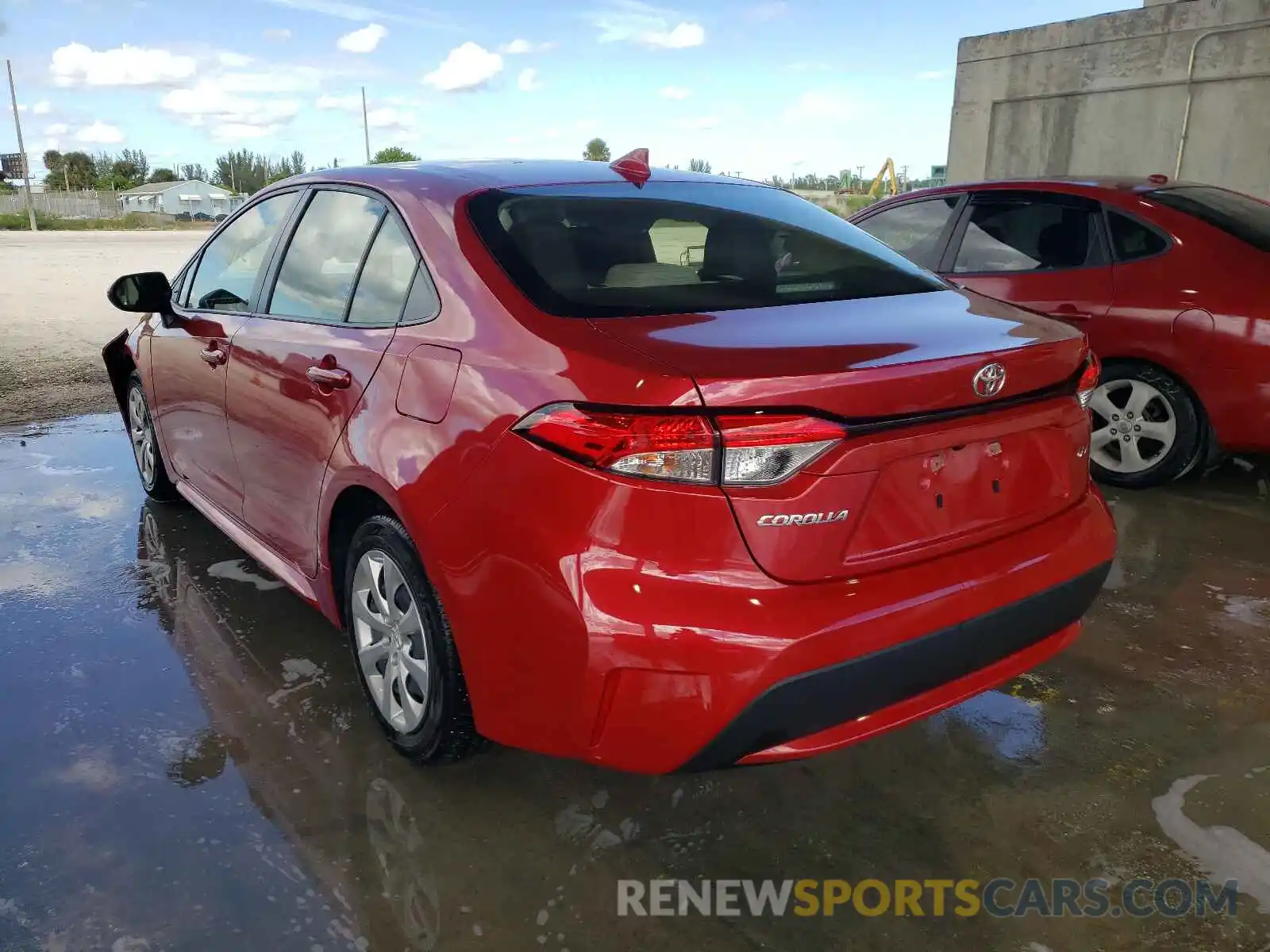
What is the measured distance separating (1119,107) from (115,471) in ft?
37.6

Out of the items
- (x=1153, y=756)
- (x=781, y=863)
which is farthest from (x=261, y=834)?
(x=1153, y=756)

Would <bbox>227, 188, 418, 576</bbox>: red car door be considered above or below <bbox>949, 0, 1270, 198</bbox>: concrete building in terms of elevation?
below

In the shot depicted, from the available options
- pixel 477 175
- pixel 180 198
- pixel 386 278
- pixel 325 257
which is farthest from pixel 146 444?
pixel 180 198

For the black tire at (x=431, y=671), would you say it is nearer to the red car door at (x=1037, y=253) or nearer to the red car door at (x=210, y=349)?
the red car door at (x=210, y=349)

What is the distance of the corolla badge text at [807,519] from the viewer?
6.18 feet

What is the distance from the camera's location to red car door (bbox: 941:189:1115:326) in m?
4.99

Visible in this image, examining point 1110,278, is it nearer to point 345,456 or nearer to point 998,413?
point 998,413

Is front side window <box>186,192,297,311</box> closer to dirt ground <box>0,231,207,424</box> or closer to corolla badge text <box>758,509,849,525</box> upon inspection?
corolla badge text <box>758,509,849,525</box>

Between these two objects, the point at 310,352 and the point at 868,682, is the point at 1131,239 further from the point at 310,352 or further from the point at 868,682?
the point at 310,352

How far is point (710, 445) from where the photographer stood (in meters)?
1.86

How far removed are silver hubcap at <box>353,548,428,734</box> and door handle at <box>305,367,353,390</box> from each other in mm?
463

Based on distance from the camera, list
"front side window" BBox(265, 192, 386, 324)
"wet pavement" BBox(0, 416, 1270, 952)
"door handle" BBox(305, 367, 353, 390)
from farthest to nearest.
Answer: "front side window" BBox(265, 192, 386, 324), "door handle" BBox(305, 367, 353, 390), "wet pavement" BBox(0, 416, 1270, 952)

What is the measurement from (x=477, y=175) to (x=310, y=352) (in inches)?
27.3

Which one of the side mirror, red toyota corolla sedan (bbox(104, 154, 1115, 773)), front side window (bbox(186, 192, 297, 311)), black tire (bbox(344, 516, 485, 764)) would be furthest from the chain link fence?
black tire (bbox(344, 516, 485, 764))
